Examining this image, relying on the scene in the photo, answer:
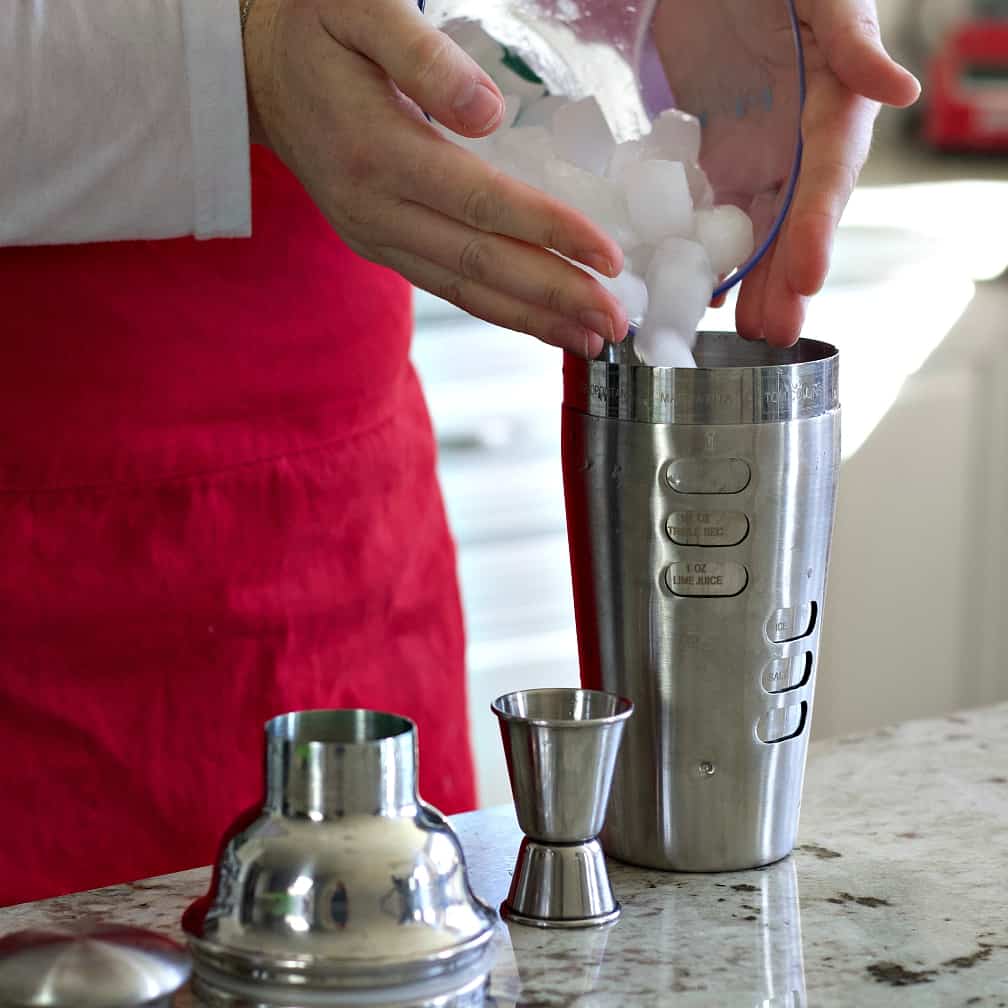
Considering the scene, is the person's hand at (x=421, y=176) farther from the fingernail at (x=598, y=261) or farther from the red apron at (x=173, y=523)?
the red apron at (x=173, y=523)

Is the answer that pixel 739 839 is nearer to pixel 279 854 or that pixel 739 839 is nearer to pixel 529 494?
pixel 279 854

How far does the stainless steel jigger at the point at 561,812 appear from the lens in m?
0.59

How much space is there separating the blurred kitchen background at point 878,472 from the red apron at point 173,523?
100 centimetres

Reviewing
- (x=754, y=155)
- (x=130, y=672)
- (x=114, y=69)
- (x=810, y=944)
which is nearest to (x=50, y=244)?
(x=114, y=69)

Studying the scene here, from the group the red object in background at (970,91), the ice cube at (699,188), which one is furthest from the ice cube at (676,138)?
the red object in background at (970,91)

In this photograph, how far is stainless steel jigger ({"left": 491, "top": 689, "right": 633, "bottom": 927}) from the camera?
0.59 meters

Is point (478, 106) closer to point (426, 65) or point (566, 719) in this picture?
point (426, 65)

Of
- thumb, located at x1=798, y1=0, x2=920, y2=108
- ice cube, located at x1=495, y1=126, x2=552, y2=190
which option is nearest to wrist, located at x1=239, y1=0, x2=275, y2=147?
ice cube, located at x1=495, y1=126, x2=552, y2=190

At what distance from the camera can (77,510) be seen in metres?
0.87

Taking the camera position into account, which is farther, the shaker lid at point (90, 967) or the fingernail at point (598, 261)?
the fingernail at point (598, 261)

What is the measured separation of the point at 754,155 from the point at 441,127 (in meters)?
0.15

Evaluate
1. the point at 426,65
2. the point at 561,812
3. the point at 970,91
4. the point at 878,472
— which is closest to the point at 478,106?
the point at 426,65

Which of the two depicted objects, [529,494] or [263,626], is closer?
[263,626]

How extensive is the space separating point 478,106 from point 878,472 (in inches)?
67.0
